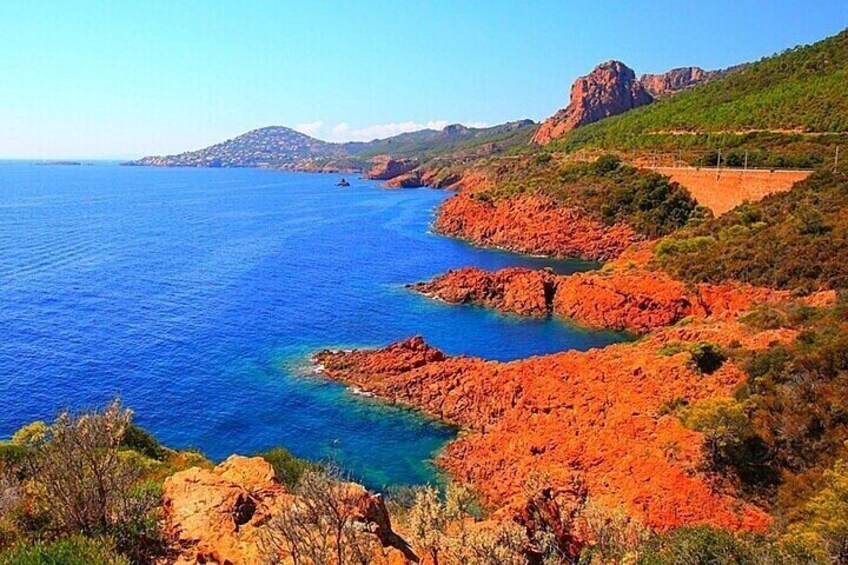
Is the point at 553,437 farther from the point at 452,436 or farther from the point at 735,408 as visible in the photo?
the point at 735,408

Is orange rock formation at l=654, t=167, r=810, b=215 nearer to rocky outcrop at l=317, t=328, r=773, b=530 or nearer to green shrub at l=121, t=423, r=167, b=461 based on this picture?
rocky outcrop at l=317, t=328, r=773, b=530

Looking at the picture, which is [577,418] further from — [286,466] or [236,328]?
[236,328]

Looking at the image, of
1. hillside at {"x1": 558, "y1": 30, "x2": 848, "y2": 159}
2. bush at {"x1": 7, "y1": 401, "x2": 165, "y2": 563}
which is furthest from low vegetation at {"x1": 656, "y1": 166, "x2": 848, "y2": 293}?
bush at {"x1": 7, "y1": 401, "x2": 165, "y2": 563}

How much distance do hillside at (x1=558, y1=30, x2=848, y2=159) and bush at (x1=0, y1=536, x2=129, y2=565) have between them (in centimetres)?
8976

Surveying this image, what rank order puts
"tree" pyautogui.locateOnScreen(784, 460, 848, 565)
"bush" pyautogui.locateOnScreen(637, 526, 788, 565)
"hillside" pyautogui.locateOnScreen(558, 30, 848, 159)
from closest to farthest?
1. "bush" pyautogui.locateOnScreen(637, 526, 788, 565)
2. "tree" pyautogui.locateOnScreen(784, 460, 848, 565)
3. "hillside" pyautogui.locateOnScreen(558, 30, 848, 159)

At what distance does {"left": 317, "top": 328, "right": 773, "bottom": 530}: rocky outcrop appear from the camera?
2825 centimetres

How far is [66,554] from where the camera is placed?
46.8 feet

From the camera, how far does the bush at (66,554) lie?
13844mm

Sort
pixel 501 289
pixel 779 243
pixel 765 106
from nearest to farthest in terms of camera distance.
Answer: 1. pixel 779 243
2. pixel 501 289
3. pixel 765 106

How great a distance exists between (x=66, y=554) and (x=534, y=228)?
88.7m

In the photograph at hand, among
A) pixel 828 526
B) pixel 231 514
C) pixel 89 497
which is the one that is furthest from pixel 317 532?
pixel 828 526

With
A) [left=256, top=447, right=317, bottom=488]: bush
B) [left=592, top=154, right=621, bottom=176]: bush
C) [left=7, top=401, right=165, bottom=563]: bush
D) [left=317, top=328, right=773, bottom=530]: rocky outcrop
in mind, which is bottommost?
[left=317, top=328, right=773, bottom=530]: rocky outcrop

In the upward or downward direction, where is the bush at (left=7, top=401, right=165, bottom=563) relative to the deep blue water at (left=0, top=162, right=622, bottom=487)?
upward

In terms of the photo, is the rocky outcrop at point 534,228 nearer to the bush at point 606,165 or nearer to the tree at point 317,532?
the bush at point 606,165
